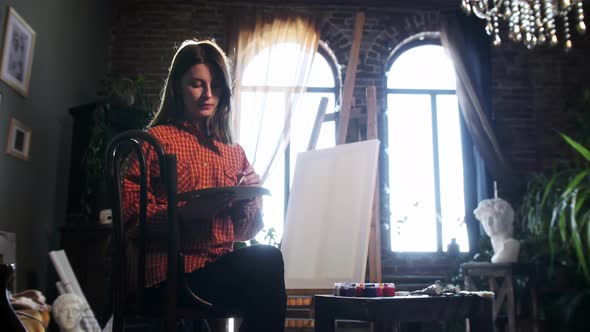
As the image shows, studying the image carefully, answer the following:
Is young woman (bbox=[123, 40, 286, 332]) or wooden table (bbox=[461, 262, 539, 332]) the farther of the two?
wooden table (bbox=[461, 262, 539, 332])

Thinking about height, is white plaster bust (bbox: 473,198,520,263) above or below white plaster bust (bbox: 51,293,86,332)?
above

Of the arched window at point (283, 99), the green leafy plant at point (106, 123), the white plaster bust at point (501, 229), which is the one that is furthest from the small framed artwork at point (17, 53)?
the white plaster bust at point (501, 229)

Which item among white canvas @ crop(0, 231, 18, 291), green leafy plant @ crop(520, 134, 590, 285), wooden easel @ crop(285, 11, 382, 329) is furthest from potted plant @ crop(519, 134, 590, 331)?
white canvas @ crop(0, 231, 18, 291)

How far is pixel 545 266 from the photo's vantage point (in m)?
4.28

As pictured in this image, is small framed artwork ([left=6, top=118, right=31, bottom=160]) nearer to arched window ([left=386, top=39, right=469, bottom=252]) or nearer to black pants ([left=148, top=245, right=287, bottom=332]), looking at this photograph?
black pants ([left=148, top=245, right=287, bottom=332])

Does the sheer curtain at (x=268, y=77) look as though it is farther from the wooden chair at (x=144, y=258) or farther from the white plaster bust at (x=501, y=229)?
the wooden chair at (x=144, y=258)

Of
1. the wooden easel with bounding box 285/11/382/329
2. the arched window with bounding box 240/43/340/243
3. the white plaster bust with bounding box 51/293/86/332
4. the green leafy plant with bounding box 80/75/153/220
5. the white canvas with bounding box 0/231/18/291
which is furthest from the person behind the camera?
the arched window with bounding box 240/43/340/243

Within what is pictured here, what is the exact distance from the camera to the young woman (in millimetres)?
1216

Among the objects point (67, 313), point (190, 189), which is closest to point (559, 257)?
point (67, 313)

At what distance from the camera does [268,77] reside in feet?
16.3

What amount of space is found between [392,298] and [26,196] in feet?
7.78

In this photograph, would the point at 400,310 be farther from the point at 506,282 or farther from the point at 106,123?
the point at 106,123

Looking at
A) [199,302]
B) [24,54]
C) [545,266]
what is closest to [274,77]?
[24,54]

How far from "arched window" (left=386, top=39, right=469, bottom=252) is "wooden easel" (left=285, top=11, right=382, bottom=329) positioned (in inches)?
46.8
